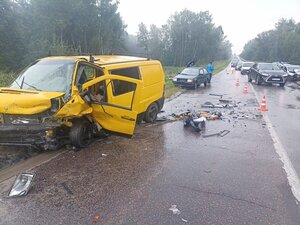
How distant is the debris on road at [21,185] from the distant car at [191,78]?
54.9 feet

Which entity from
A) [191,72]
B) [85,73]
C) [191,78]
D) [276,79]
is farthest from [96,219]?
[276,79]

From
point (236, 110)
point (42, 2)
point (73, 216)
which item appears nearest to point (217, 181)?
point (73, 216)

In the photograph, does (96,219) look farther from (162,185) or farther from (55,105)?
(55,105)

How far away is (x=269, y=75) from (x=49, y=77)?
20.6 meters

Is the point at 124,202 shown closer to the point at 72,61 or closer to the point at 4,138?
the point at 4,138

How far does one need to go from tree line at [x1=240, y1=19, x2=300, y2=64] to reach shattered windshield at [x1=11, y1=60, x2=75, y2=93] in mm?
70487

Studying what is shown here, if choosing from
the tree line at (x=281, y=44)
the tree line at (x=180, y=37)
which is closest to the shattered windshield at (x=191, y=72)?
the tree line at (x=180, y=37)

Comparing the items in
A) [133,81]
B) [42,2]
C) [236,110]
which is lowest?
[236,110]

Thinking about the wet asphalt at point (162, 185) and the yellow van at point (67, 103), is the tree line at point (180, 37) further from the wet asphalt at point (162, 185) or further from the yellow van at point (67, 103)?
the wet asphalt at point (162, 185)

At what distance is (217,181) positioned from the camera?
17.3 feet

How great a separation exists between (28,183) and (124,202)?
1645mm

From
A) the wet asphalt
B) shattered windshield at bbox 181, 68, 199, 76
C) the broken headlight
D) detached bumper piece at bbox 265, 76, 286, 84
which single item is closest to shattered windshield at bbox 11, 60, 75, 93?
the broken headlight

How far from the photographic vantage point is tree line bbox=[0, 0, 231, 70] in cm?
3806

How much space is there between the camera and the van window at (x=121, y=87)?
25.0 ft
